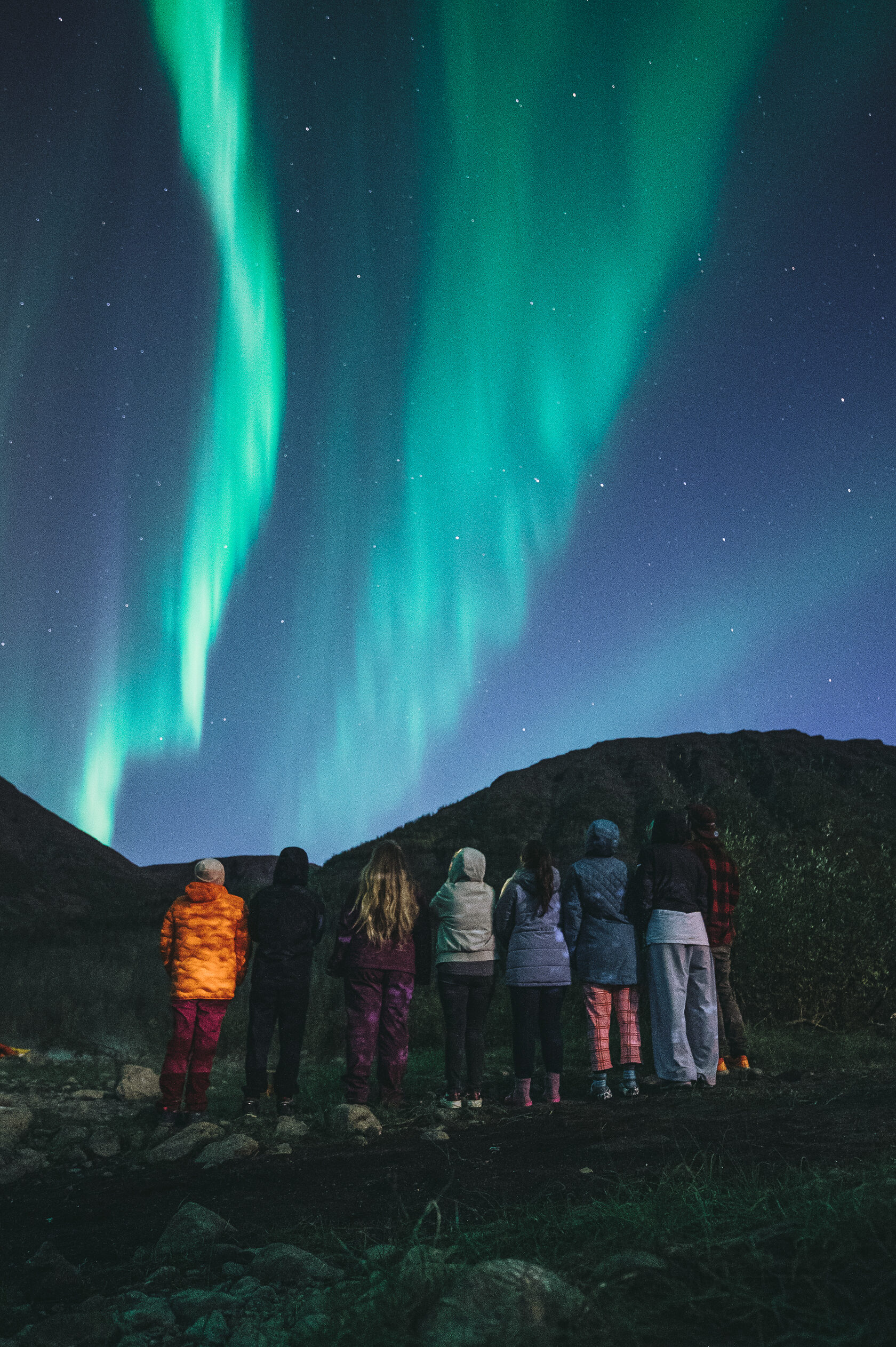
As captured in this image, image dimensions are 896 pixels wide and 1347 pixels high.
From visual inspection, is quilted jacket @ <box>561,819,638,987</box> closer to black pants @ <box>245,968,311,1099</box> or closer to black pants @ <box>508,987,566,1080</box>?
black pants @ <box>508,987,566,1080</box>

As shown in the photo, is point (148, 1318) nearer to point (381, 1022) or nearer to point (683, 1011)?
point (381, 1022)

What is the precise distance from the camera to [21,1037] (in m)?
14.1

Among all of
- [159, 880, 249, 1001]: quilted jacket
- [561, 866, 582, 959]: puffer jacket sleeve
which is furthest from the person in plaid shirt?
[159, 880, 249, 1001]: quilted jacket

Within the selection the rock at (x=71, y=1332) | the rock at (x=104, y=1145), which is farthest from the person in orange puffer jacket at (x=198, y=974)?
the rock at (x=71, y=1332)

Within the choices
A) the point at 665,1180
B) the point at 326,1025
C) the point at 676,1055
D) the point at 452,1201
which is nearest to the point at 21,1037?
the point at 326,1025

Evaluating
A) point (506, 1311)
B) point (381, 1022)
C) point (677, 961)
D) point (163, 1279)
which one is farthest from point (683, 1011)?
point (506, 1311)

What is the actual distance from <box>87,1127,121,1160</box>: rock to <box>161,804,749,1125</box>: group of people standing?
2.03 ft

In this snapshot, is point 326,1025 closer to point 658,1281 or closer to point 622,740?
point 658,1281

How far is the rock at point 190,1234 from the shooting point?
129 inches

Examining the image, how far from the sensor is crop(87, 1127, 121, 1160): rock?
5648mm

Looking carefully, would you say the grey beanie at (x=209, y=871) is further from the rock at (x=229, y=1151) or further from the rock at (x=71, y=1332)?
the rock at (x=71, y=1332)

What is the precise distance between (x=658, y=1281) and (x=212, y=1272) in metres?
1.70

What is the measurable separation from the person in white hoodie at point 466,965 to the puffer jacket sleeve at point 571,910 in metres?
0.58

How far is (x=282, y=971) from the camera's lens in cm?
694
